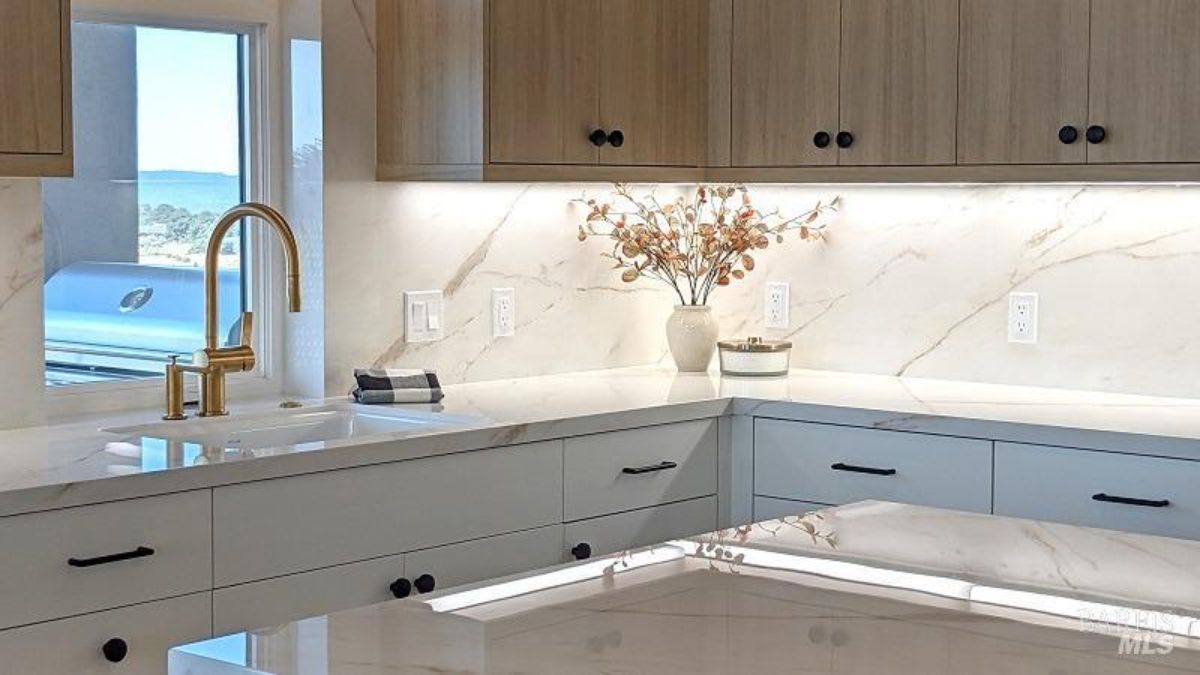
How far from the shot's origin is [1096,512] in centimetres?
331

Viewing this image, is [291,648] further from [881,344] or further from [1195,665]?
[881,344]

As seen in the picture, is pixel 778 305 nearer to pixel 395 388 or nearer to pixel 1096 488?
pixel 395 388

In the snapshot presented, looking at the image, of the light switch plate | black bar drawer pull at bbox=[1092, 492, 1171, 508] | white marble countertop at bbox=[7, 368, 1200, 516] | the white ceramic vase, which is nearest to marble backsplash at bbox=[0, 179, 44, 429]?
white marble countertop at bbox=[7, 368, 1200, 516]

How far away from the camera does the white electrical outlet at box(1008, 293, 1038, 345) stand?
13.4 ft

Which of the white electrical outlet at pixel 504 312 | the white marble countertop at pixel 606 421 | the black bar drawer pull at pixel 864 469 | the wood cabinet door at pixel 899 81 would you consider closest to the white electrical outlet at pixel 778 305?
the white marble countertop at pixel 606 421

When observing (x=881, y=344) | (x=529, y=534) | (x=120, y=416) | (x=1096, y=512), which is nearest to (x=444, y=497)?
(x=529, y=534)

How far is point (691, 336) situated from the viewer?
4.34 metres

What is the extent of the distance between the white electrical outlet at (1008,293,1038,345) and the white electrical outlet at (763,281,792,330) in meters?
0.63

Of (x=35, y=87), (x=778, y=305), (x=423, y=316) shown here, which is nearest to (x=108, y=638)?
(x=35, y=87)

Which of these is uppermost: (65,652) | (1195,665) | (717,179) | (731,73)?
(731,73)

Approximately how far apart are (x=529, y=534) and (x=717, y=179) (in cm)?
119

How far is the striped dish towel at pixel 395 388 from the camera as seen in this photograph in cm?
366

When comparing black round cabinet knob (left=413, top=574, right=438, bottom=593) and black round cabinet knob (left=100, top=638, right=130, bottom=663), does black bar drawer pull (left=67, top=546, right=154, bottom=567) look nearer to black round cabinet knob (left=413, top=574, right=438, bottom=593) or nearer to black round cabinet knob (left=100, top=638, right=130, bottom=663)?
black round cabinet knob (left=100, top=638, right=130, bottom=663)

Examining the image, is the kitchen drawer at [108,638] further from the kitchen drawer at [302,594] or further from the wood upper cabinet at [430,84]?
the wood upper cabinet at [430,84]
